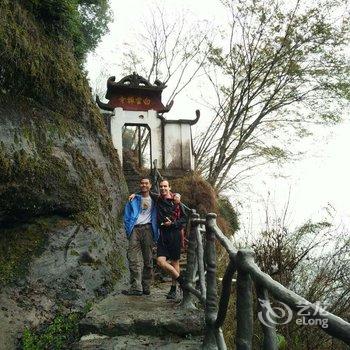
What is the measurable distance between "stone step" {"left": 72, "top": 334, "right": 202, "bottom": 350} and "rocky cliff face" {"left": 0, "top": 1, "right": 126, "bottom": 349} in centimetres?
161

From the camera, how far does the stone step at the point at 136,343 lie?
392 cm

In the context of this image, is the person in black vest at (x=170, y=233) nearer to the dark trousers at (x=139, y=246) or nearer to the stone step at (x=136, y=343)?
the dark trousers at (x=139, y=246)

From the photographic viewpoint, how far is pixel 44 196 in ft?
21.7

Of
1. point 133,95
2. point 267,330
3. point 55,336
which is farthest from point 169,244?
point 133,95

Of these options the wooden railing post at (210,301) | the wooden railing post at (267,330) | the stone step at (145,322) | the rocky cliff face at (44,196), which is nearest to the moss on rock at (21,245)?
the rocky cliff face at (44,196)

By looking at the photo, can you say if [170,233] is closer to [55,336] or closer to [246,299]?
[55,336]

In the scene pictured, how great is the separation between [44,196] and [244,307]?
17.0 feet

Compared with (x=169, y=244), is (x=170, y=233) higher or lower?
higher

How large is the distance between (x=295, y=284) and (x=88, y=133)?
551 cm

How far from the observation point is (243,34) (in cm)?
1598

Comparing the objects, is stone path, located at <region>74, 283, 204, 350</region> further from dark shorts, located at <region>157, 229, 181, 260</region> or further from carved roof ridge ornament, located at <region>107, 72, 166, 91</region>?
carved roof ridge ornament, located at <region>107, 72, 166, 91</region>

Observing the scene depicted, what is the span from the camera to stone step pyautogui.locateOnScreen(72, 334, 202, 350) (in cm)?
392

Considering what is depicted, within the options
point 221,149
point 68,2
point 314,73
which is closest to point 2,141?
point 68,2

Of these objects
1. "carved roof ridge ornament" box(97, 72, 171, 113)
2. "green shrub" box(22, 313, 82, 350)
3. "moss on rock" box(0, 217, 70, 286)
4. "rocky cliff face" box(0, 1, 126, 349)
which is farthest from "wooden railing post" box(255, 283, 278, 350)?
"carved roof ridge ornament" box(97, 72, 171, 113)
